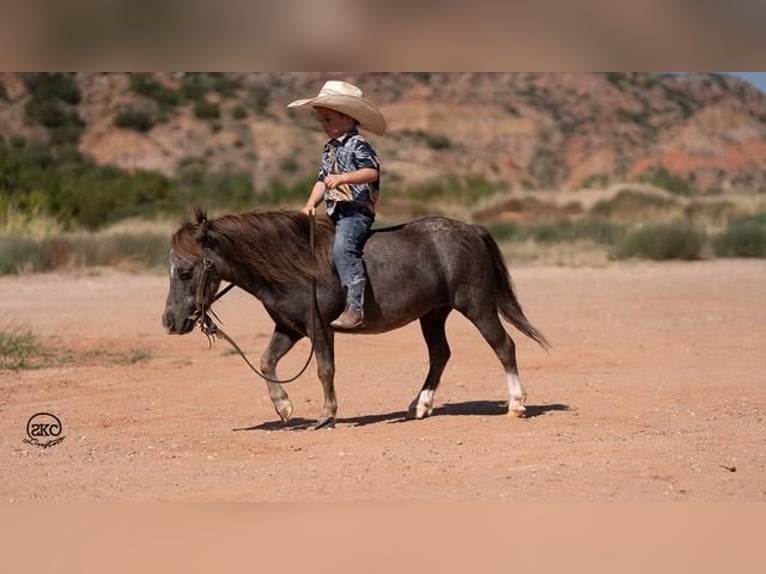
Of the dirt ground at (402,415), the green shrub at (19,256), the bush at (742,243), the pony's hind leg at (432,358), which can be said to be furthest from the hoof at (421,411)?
the bush at (742,243)

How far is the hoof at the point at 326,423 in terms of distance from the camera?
9.17 meters

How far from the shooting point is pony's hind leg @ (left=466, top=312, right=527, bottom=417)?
9491mm

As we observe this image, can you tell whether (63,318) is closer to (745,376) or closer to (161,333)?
(161,333)

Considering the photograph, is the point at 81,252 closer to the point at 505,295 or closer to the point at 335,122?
the point at 505,295

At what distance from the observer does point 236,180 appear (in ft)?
170

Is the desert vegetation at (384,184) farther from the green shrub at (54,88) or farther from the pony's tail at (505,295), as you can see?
the pony's tail at (505,295)

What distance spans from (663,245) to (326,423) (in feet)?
60.6

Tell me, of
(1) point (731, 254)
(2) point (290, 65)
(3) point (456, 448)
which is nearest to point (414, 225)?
(3) point (456, 448)

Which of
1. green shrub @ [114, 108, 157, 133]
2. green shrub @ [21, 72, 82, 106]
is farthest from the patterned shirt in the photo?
green shrub @ [114, 108, 157, 133]

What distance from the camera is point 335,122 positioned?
29.4ft

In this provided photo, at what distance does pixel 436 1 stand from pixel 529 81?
71216 millimetres

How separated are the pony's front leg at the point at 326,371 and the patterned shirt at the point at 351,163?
96 cm
